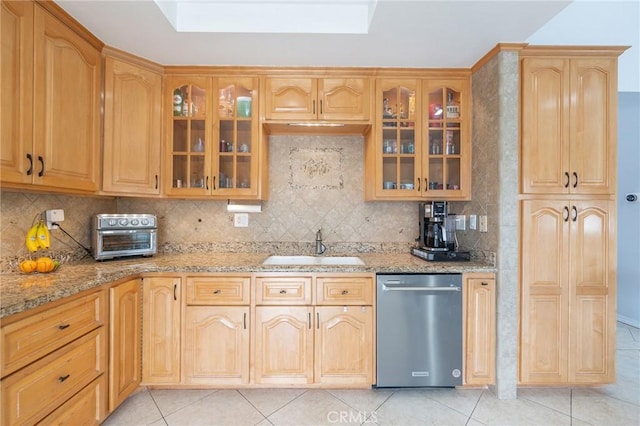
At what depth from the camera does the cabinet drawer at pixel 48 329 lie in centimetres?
113

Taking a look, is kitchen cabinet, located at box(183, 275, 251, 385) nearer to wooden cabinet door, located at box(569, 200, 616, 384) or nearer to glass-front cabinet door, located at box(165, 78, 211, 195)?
glass-front cabinet door, located at box(165, 78, 211, 195)

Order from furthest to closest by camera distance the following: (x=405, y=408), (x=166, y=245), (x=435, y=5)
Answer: (x=166, y=245) → (x=405, y=408) → (x=435, y=5)

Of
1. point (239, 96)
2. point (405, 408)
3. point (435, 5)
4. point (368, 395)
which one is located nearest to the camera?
point (435, 5)

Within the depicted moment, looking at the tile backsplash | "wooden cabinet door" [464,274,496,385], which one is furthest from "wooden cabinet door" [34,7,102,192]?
"wooden cabinet door" [464,274,496,385]

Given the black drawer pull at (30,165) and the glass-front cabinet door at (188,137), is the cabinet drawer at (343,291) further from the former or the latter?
the black drawer pull at (30,165)

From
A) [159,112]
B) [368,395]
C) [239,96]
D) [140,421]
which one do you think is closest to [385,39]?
[239,96]

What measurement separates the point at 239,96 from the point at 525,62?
2105 mm

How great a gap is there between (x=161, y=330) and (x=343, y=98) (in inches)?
85.3

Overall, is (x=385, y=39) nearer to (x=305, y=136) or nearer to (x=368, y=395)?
(x=305, y=136)

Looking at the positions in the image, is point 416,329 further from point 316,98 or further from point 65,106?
point 65,106

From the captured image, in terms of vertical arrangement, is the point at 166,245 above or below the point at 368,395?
above

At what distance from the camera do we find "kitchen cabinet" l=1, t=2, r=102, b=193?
1411mm

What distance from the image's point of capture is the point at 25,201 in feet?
5.82

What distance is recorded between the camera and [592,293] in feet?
6.49
